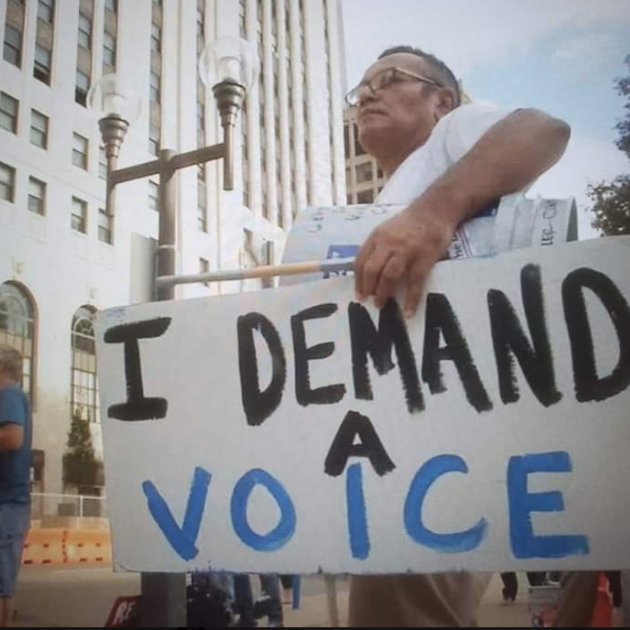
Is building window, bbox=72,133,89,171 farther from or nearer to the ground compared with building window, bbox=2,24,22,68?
nearer to the ground

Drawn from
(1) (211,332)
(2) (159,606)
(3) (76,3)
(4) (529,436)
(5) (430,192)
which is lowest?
(2) (159,606)

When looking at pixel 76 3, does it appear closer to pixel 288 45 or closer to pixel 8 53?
pixel 8 53

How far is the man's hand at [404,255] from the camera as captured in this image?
0.61m

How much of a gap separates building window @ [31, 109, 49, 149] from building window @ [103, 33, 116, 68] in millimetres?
255

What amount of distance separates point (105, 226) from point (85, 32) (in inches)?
17.4

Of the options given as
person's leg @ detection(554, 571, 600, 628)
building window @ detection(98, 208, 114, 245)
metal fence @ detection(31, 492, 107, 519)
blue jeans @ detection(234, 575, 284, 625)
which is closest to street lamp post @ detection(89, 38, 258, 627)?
building window @ detection(98, 208, 114, 245)

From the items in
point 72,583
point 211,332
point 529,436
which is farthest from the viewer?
point 72,583

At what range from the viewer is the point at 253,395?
670 mm

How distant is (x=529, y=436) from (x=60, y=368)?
122 cm

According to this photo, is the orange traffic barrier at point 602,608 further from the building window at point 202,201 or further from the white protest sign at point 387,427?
the building window at point 202,201

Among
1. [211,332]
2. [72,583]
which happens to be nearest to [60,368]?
[72,583]

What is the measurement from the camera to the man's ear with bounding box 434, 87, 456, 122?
917mm

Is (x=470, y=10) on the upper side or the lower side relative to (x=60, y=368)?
upper

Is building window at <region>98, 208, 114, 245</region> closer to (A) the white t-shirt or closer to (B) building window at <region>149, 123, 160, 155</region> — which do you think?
(B) building window at <region>149, 123, 160, 155</region>
